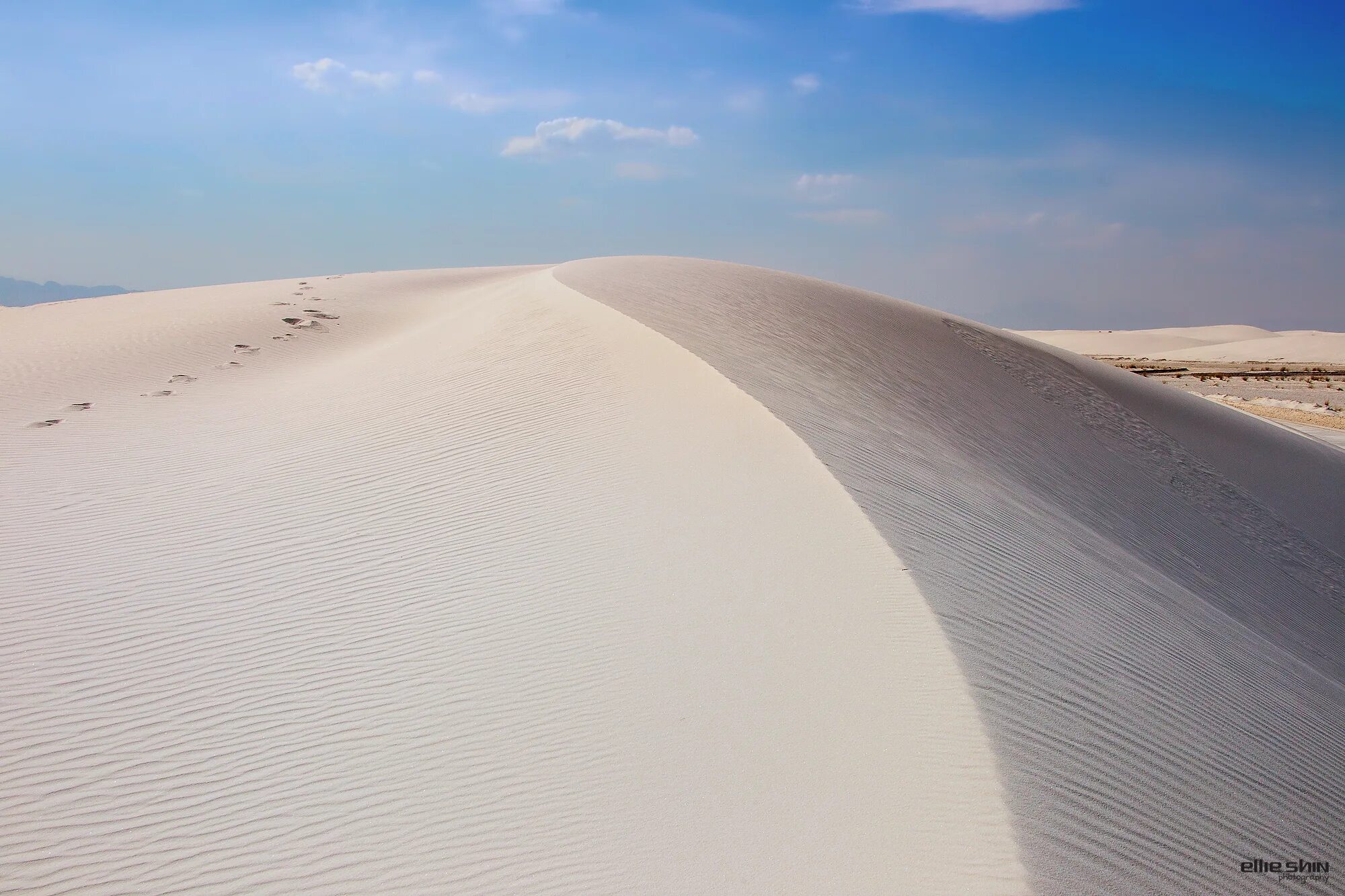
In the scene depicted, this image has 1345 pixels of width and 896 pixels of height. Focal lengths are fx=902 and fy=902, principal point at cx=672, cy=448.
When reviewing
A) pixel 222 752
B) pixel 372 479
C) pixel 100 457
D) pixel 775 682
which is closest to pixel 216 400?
pixel 100 457

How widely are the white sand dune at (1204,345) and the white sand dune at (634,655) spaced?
42.0m

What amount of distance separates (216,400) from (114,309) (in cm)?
1306

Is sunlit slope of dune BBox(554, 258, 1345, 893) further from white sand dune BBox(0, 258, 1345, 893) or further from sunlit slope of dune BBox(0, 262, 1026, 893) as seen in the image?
sunlit slope of dune BBox(0, 262, 1026, 893)

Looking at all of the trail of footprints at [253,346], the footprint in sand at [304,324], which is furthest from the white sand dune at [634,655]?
the footprint in sand at [304,324]

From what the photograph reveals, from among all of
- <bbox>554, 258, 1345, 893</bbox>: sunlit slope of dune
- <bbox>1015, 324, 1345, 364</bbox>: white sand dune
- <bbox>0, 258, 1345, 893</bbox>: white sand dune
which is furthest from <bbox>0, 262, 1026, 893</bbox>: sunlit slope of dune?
<bbox>1015, 324, 1345, 364</bbox>: white sand dune

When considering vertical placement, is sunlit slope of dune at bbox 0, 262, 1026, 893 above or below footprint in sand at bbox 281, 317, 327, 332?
below

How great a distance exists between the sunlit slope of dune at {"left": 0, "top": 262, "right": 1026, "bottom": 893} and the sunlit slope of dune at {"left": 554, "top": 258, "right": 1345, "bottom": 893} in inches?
13.9

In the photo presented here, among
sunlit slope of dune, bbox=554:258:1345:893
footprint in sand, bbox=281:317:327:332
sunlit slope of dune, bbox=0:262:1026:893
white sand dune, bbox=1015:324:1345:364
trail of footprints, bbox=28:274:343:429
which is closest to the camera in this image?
sunlit slope of dune, bbox=0:262:1026:893

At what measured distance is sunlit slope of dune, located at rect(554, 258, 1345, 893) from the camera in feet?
12.1

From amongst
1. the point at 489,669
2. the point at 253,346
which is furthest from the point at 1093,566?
the point at 253,346

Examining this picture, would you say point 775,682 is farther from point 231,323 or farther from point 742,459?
point 231,323

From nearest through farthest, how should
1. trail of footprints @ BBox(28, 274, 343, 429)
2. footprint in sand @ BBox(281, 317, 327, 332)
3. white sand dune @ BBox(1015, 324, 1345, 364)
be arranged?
trail of footprints @ BBox(28, 274, 343, 429)
footprint in sand @ BBox(281, 317, 327, 332)
white sand dune @ BBox(1015, 324, 1345, 364)

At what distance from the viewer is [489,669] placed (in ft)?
15.5

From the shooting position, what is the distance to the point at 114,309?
22.6 m
